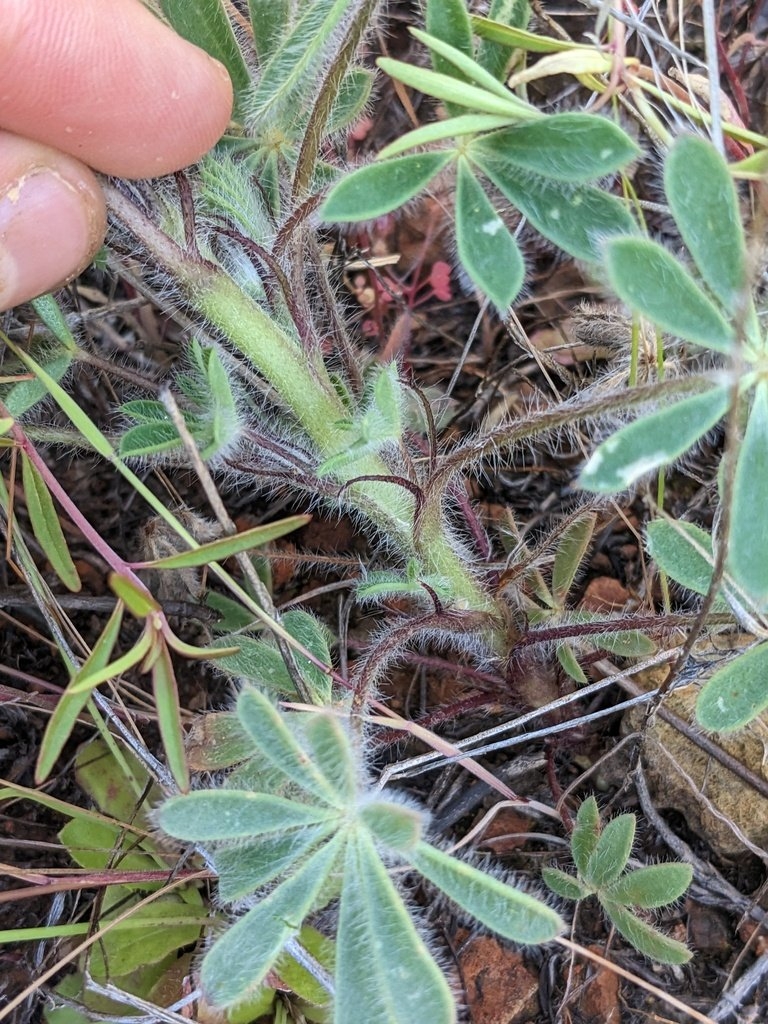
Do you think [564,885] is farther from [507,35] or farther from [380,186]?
[507,35]

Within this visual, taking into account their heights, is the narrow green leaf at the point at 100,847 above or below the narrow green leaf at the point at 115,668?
below

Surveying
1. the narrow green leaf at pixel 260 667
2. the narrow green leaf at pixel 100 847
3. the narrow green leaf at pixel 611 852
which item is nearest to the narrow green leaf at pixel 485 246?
the narrow green leaf at pixel 260 667

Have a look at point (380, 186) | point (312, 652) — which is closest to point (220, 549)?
point (312, 652)

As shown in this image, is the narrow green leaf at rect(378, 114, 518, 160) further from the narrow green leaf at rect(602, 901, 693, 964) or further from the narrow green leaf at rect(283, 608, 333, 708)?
the narrow green leaf at rect(602, 901, 693, 964)

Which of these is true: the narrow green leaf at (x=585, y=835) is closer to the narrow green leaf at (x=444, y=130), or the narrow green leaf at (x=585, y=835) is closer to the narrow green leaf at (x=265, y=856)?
the narrow green leaf at (x=265, y=856)

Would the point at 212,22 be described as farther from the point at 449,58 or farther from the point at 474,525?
the point at 474,525
